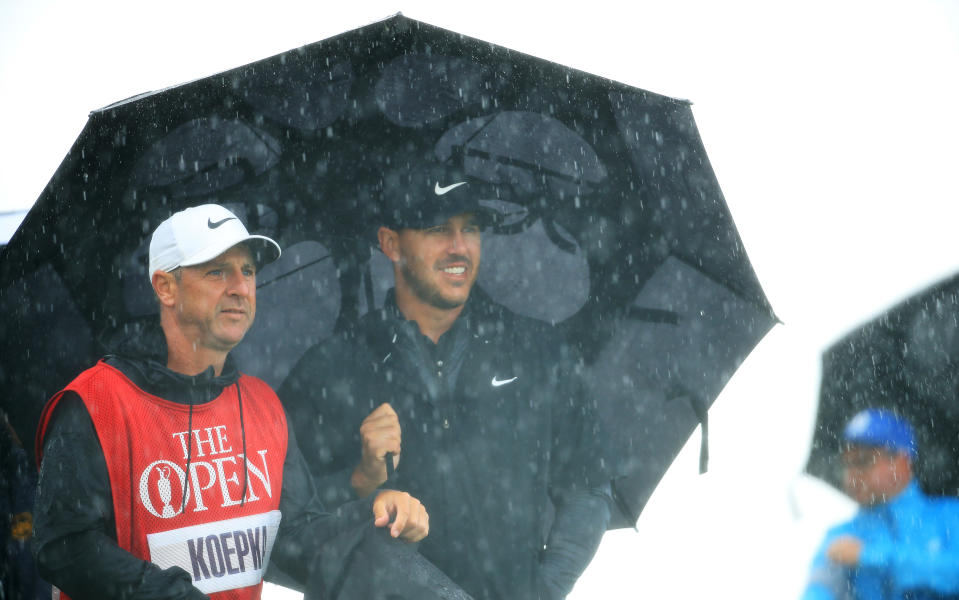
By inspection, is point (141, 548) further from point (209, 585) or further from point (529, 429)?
point (529, 429)

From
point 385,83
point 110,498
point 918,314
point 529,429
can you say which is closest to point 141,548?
point 110,498

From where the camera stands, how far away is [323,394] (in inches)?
107

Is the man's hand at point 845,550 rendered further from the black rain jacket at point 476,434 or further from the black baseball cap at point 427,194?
the black baseball cap at point 427,194

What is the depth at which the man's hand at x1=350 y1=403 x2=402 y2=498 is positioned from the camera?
8.66 feet

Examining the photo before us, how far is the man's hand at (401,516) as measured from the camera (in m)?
2.39

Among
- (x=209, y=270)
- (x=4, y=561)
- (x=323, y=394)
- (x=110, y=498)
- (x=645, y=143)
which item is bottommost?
(x=4, y=561)

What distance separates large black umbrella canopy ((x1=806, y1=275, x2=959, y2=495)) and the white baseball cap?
2719 millimetres

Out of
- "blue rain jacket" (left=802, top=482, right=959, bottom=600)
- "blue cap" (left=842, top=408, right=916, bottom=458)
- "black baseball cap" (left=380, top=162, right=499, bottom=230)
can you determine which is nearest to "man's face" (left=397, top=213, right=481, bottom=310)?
"black baseball cap" (left=380, top=162, right=499, bottom=230)

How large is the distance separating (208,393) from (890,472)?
291 cm

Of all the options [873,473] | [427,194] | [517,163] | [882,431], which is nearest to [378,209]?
[427,194]

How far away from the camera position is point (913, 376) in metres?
3.26

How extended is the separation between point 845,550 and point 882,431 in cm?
55

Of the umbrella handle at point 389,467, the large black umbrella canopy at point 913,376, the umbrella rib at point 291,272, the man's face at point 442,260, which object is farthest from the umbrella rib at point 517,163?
the large black umbrella canopy at point 913,376

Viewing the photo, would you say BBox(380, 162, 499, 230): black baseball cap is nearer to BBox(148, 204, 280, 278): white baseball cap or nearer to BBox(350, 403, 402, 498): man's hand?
BBox(148, 204, 280, 278): white baseball cap
